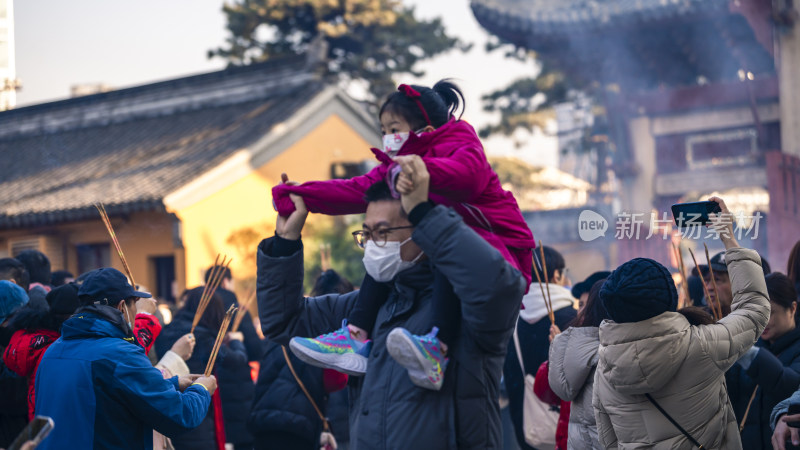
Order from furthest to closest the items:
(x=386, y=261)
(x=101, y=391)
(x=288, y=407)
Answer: (x=288, y=407), (x=101, y=391), (x=386, y=261)

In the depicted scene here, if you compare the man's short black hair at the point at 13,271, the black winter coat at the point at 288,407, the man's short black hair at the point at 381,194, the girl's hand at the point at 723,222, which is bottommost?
the black winter coat at the point at 288,407

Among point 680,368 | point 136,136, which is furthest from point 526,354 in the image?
point 136,136

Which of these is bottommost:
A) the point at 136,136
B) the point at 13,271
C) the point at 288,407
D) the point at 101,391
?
the point at 288,407

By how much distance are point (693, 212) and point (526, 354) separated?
2.24 metres

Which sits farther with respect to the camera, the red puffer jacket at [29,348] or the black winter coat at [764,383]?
the red puffer jacket at [29,348]

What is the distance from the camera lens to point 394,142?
10.7 feet

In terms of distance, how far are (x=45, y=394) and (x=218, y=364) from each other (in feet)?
9.59

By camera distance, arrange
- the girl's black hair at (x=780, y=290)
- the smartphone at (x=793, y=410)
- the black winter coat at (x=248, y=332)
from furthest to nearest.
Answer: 1. the black winter coat at (x=248, y=332)
2. the girl's black hair at (x=780, y=290)
3. the smartphone at (x=793, y=410)

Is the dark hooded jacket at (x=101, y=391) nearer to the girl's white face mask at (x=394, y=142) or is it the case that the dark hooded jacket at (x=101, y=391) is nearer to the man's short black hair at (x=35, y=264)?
the girl's white face mask at (x=394, y=142)

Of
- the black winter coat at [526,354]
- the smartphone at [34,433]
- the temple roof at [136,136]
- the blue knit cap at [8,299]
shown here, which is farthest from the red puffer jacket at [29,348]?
the temple roof at [136,136]

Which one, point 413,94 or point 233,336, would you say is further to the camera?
point 233,336

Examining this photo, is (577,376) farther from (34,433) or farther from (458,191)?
(34,433)

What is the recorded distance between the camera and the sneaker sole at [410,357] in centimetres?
279

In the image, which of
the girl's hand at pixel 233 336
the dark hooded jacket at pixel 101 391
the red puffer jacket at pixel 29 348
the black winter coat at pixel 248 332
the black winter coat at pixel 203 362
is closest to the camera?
the dark hooded jacket at pixel 101 391
